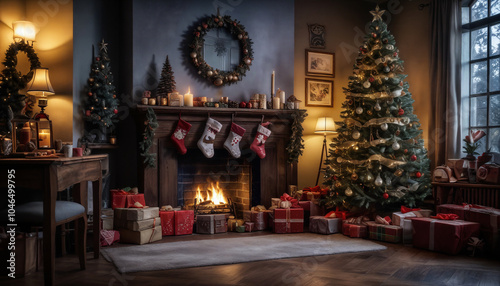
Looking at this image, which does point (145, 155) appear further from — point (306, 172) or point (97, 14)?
point (306, 172)

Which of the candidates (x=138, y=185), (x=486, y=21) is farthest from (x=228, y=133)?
(x=486, y=21)

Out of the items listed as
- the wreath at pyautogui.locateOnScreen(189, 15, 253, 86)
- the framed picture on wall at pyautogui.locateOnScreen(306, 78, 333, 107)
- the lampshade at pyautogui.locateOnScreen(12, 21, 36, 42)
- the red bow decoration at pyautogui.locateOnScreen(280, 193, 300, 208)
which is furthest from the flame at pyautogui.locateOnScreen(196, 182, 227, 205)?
the lampshade at pyautogui.locateOnScreen(12, 21, 36, 42)

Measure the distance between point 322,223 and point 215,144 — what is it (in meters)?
1.58

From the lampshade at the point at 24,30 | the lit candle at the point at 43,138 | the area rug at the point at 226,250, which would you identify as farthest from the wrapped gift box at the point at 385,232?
the lampshade at the point at 24,30

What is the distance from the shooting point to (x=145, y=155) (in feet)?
15.8

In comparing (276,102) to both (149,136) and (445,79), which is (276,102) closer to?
(149,136)

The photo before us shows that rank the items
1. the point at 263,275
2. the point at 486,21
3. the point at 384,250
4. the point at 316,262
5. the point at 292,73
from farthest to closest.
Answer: the point at 292,73 → the point at 486,21 → the point at 384,250 → the point at 316,262 → the point at 263,275

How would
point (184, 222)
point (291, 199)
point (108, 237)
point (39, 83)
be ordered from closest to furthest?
point (39, 83), point (108, 237), point (184, 222), point (291, 199)

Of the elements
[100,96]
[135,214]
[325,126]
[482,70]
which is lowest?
[135,214]

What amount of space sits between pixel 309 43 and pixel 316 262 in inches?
143

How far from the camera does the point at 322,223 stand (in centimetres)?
492

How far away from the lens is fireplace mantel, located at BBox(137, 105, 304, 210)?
497 centimetres

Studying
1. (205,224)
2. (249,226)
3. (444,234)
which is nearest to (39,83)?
(205,224)

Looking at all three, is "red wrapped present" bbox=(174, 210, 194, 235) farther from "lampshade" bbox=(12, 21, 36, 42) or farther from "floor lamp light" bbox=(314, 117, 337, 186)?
"lampshade" bbox=(12, 21, 36, 42)
